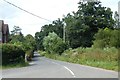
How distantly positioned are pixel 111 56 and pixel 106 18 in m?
42.1

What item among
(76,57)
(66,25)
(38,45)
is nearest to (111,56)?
(76,57)

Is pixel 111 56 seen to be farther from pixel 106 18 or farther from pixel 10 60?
pixel 106 18

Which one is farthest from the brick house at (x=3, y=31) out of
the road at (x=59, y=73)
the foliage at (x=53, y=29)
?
the foliage at (x=53, y=29)

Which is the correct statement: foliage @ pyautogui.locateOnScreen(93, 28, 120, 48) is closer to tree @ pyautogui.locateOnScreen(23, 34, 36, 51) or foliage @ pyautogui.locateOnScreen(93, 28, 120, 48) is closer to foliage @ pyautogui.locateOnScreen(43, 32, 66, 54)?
tree @ pyautogui.locateOnScreen(23, 34, 36, 51)

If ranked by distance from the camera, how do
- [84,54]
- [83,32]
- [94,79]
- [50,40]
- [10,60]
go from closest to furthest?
[94,79], [10,60], [84,54], [83,32], [50,40]

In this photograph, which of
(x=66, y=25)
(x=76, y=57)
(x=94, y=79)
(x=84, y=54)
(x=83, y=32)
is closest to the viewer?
(x=94, y=79)

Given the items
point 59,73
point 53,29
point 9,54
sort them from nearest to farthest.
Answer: point 59,73 → point 9,54 → point 53,29

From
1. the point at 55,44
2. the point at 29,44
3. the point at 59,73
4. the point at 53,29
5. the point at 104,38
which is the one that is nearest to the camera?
the point at 59,73

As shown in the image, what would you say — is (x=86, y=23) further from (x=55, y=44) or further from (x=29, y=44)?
(x=29, y=44)

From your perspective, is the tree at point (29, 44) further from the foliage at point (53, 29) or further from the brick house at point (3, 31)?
the foliage at point (53, 29)

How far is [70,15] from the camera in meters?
91.2

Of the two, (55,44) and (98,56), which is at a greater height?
(55,44)

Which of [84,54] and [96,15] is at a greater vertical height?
[96,15]

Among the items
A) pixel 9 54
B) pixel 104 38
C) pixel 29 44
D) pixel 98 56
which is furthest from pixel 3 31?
pixel 9 54
